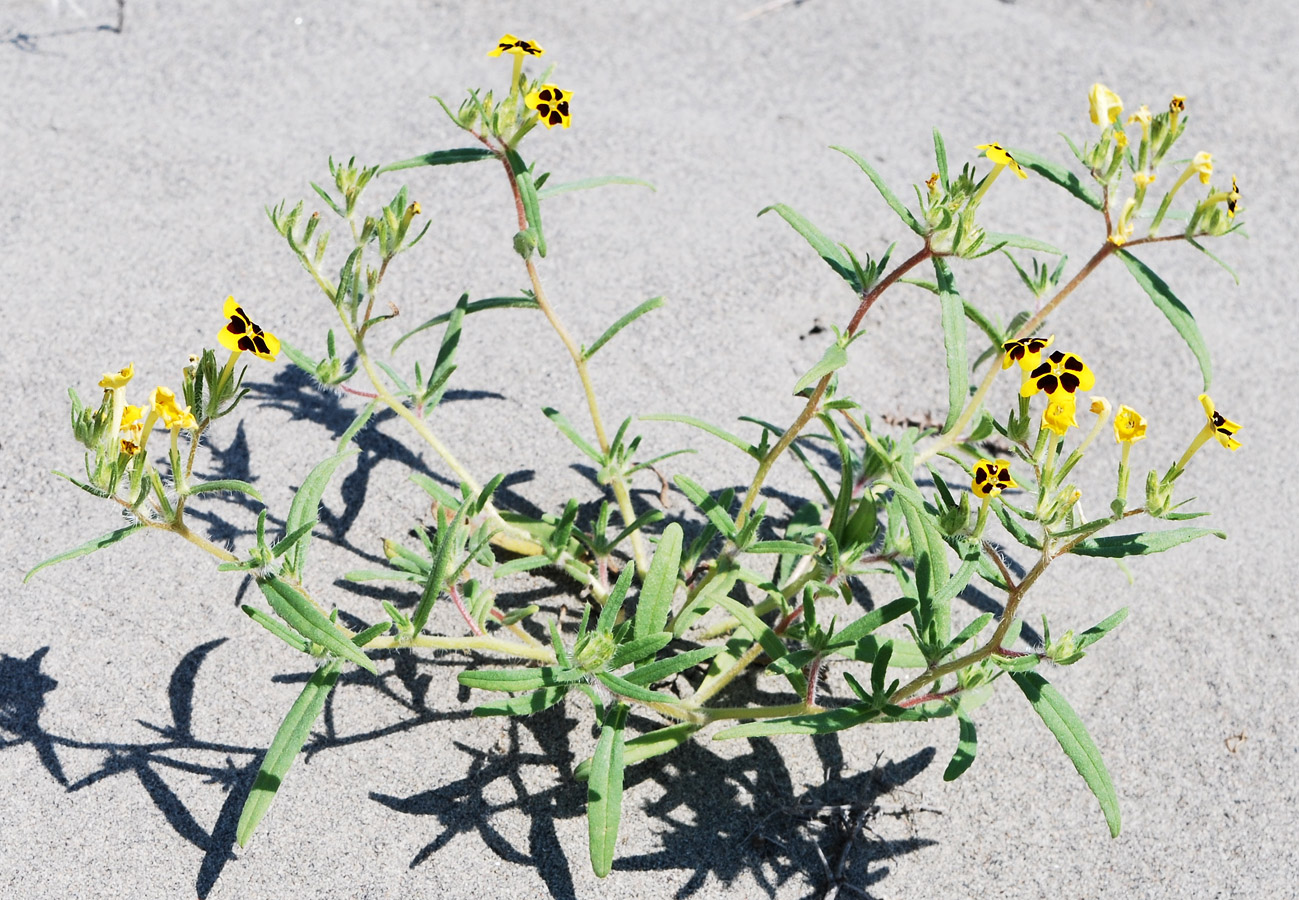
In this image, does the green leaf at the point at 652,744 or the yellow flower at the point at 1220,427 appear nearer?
the yellow flower at the point at 1220,427

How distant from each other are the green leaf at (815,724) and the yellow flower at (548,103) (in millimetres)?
1525

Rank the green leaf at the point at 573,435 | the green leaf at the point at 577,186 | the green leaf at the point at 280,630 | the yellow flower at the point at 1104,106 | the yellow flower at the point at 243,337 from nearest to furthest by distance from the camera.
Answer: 1. the yellow flower at the point at 243,337
2. the green leaf at the point at 280,630
3. the yellow flower at the point at 1104,106
4. the green leaf at the point at 577,186
5. the green leaf at the point at 573,435

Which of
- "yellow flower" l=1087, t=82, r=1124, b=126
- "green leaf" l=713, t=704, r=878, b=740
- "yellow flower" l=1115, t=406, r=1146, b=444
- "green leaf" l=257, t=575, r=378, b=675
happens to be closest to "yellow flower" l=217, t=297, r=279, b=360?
"green leaf" l=257, t=575, r=378, b=675

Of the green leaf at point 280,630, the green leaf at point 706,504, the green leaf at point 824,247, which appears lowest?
the green leaf at point 280,630

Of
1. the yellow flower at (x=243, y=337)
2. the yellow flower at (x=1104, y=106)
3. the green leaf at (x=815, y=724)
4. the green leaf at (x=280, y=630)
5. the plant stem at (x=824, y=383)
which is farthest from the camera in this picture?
the yellow flower at (x=1104, y=106)

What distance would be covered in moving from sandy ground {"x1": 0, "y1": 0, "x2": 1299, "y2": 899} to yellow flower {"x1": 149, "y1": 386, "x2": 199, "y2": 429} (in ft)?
3.33

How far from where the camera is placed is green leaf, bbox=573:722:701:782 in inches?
111

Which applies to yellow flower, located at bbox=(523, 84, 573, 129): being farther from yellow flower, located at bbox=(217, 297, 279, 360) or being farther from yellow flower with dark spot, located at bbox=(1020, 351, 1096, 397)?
yellow flower with dark spot, located at bbox=(1020, 351, 1096, 397)

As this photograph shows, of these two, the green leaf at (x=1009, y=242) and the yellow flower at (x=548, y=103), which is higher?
the green leaf at (x=1009, y=242)

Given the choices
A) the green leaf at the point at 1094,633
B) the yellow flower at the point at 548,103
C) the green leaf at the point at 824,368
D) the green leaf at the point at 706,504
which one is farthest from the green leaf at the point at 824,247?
the green leaf at the point at 1094,633

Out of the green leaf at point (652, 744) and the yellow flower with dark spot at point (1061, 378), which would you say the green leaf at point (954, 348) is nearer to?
the yellow flower with dark spot at point (1061, 378)

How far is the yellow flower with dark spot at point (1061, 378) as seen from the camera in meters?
2.23

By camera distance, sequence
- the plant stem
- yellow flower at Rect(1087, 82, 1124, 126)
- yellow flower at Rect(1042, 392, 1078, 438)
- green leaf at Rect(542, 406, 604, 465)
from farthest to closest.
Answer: green leaf at Rect(542, 406, 604, 465)
yellow flower at Rect(1087, 82, 1124, 126)
the plant stem
yellow flower at Rect(1042, 392, 1078, 438)

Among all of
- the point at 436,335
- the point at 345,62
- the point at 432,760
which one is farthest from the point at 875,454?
the point at 345,62
